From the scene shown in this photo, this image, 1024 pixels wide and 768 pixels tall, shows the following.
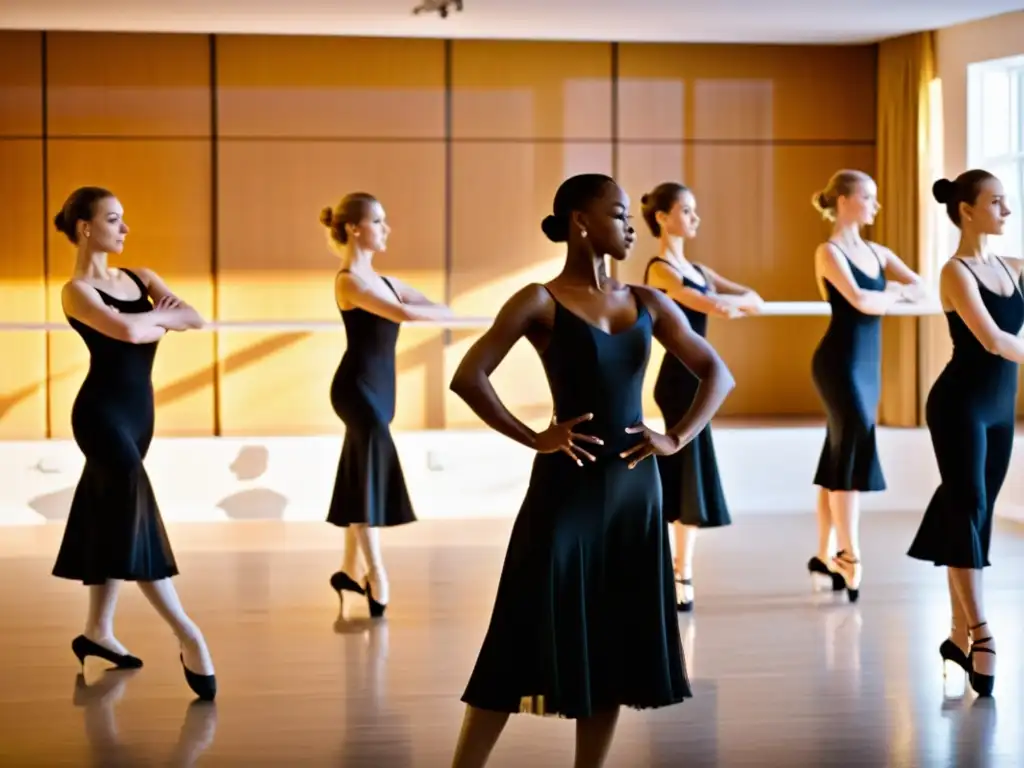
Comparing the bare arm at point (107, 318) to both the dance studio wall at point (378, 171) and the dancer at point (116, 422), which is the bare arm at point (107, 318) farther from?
the dance studio wall at point (378, 171)

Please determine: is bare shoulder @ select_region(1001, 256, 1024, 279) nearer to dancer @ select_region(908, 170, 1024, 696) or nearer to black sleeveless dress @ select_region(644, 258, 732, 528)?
dancer @ select_region(908, 170, 1024, 696)

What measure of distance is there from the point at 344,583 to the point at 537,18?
3897 mm

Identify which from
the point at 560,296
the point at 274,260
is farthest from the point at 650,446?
the point at 274,260

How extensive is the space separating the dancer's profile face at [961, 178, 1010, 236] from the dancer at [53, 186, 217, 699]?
2.19 meters

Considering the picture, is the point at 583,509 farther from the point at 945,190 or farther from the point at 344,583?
the point at 344,583

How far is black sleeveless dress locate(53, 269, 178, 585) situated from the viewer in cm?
447

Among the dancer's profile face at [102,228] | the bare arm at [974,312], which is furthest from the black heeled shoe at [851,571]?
the dancer's profile face at [102,228]

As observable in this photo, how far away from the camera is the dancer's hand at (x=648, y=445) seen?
317cm

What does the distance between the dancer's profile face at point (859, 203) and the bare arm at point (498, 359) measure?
2.88 meters

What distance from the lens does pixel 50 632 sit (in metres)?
5.46

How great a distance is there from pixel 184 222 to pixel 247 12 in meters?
1.52

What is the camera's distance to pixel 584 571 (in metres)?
3.20

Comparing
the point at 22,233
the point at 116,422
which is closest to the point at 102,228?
the point at 116,422

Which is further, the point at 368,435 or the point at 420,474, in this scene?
the point at 420,474
